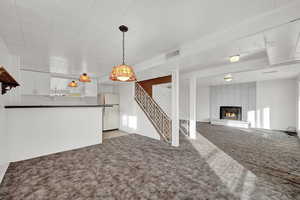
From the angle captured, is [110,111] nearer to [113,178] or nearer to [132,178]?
[113,178]

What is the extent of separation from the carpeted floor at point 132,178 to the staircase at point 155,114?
1.23 m

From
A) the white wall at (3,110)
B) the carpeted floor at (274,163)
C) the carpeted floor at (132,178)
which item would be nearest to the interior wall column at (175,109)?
the carpeted floor at (132,178)

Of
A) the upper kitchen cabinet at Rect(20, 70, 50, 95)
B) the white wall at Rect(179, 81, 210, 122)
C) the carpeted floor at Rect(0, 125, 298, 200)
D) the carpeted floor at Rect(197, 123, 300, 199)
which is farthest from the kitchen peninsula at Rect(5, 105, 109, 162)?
the white wall at Rect(179, 81, 210, 122)

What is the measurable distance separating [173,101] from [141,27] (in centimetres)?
219

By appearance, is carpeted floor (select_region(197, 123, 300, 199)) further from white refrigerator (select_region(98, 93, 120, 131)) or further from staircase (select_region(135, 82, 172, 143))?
white refrigerator (select_region(98, 93, 120, 131))

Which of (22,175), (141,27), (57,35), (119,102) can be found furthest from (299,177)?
(119,102)

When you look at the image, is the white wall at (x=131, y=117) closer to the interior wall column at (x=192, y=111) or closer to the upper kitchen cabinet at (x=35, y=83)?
the interior wall column at (x=192, y=111)

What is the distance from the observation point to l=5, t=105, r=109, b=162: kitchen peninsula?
2570 mm

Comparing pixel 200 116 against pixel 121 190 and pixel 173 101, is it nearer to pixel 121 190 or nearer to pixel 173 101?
pixel 173 101

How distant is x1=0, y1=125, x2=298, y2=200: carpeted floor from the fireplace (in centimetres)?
519

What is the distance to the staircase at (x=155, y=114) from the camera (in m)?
4.18

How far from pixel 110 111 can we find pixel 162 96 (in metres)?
2.74

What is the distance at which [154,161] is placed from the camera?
2.60 metres

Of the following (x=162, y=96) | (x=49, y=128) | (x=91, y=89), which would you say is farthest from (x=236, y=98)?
(x=49, y=128)
